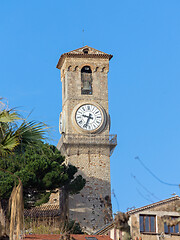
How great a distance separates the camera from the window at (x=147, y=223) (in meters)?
37.2

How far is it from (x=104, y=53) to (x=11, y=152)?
1539 inches

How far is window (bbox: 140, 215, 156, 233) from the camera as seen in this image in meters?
37.2

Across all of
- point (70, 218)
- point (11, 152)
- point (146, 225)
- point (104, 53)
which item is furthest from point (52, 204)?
point (11, 152)

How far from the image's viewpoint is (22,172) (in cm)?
4572

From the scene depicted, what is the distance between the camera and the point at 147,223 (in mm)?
37375

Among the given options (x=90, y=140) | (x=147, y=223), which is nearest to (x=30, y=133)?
(x=147, y=223)

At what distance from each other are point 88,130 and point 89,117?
1.35 metres

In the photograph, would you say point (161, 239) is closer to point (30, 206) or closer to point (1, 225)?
point (30, 206)

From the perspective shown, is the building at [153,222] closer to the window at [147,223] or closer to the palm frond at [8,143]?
the window at [147,223]

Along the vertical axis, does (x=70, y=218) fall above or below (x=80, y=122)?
below

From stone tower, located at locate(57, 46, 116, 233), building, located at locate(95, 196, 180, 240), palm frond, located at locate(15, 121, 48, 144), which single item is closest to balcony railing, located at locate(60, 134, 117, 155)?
stone tower, located at locate(57, 46, 116, 233)

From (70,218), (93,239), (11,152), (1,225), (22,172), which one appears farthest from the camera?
(70,218)

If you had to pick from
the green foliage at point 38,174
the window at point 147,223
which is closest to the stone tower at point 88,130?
the green foliage at point 38,174

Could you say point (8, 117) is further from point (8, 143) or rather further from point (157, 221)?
point (157, 221)
